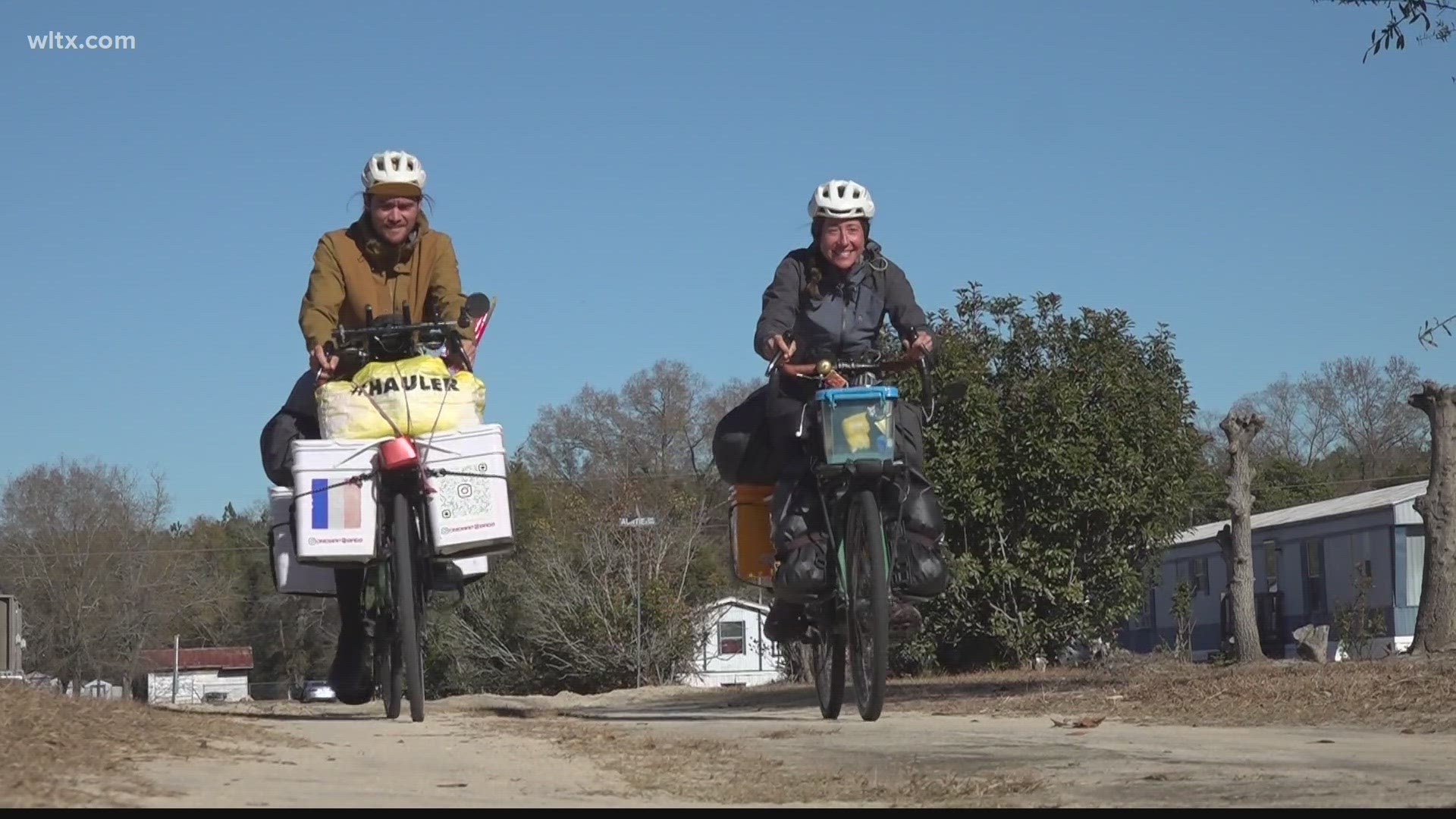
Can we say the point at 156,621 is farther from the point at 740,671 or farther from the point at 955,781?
the point at 955,781

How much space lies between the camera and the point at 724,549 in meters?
52.2

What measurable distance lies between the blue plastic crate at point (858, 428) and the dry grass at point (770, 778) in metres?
1.48

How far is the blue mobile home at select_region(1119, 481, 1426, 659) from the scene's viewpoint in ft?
121

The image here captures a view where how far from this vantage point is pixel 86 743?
575 cm

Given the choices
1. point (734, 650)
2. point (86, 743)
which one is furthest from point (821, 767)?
point (734, 650)

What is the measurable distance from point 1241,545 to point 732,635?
4057cm

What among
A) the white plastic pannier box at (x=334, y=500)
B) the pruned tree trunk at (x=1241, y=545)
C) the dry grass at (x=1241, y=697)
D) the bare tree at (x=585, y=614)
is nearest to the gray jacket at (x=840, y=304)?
the white plastic pannier box at (x=334, y=500)

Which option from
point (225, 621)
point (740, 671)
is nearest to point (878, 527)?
point (740, 671)

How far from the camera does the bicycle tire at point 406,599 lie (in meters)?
8.19

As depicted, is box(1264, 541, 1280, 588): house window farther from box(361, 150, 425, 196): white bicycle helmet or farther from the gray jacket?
box(361, 150, 425, 196): white bicycle helmet

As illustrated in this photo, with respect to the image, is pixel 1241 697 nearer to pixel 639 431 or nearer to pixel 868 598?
pixel 868 598

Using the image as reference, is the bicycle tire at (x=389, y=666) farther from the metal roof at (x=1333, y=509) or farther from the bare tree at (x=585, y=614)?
the bare tree at (x=585, y=614)

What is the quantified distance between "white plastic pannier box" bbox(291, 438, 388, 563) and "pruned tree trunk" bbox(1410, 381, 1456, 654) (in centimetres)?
835

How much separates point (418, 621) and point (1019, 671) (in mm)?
Result: 10677
